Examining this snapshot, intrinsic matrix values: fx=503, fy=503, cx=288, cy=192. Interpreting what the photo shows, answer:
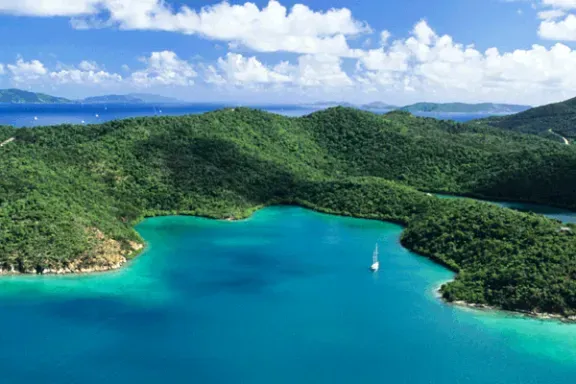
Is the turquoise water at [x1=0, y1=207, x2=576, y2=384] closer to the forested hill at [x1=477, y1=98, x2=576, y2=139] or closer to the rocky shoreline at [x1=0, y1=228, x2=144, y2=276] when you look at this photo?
the rocky shoreline at [x1=0, y1=228, x2=144, y2=276]

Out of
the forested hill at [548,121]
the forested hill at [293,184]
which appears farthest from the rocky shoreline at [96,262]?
the forested hill at [548,121]

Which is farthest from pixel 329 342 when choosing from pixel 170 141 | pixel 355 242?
pixel 170 141

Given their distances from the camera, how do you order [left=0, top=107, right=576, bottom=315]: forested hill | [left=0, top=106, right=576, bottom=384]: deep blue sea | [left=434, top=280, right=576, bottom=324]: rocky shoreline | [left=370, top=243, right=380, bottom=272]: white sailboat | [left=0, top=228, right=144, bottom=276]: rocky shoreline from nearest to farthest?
[left=0, top=106, right=576, bottom=384]: deep blue sea → [left=434, top=280, right=576, bottom=324]: rocky shoreline → [left=0, top=228, right=144, bottom=276]: rocky shoreline → [left=0, top=107, right=576, bottom=315]: forested hill → [left=370, top=243, right=380, bottom=272]: white sailboat

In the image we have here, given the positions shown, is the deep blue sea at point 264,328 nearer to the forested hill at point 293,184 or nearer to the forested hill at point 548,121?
the forested hill at point 293,184

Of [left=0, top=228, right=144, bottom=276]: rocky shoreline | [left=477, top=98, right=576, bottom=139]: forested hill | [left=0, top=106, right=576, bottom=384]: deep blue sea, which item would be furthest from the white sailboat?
[left=477, top=98, right=576, bottom=139]: forested hill

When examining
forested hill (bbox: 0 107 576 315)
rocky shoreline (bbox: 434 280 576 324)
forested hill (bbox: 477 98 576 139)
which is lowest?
rocky shoreline (bbox: 434 280 576 324)

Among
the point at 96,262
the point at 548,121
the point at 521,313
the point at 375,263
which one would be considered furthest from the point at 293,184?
the point at 548,121
